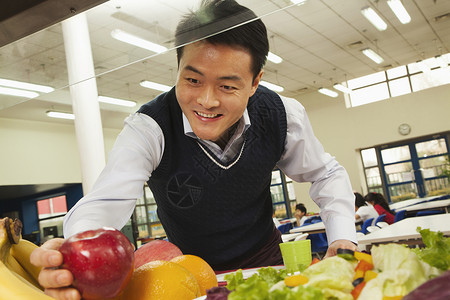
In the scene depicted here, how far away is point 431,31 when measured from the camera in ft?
32.9

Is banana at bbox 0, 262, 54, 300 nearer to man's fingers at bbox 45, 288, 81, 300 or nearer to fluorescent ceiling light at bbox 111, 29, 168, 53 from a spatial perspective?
man's fingers at bbox 45, 288, 81, 300

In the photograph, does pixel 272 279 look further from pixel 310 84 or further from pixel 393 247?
pixel 310 84

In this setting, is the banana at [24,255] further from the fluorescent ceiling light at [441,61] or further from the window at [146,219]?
the window at [146,219]

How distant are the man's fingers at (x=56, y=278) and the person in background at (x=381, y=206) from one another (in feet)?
21.6

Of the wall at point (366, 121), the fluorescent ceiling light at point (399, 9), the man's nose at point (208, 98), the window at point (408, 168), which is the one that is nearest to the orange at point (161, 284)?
the man's nose at point (208, 98)

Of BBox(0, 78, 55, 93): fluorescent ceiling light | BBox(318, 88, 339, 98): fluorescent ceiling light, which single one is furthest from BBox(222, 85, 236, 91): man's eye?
BBox(318, 88, 339, 98): fluorescent ceiling light

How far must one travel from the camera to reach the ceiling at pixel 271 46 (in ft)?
3.04

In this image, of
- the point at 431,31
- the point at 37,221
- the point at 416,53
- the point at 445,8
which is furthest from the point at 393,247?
the point at 37,221

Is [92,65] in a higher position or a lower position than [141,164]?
higher

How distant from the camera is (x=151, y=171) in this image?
130 centimetres

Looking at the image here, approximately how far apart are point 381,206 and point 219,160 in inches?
249

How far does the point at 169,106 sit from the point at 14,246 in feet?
2.18

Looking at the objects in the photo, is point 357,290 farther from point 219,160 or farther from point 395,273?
point 219,160

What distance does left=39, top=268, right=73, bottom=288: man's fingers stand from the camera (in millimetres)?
616
